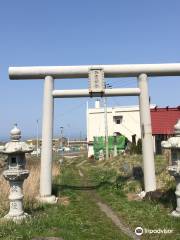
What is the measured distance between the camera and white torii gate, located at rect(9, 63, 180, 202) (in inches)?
521

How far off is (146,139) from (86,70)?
10.9ft

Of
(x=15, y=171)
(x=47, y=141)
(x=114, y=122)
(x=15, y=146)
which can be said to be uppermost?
(x=114, y=122)

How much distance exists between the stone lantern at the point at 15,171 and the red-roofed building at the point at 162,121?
2331 centimetres

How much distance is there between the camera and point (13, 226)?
28.4ft

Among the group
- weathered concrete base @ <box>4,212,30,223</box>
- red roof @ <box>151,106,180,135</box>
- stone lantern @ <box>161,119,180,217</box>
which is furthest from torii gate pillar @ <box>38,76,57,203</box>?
red roof @ <box>151,106,180,135</box>

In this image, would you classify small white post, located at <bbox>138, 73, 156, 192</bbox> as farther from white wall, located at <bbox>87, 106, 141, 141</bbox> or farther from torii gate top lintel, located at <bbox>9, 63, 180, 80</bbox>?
white wall, located at <bbox>87, 106, 141, 141</bbox>

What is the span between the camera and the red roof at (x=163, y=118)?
33156 mm

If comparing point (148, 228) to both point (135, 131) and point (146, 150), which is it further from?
point (135, 131)

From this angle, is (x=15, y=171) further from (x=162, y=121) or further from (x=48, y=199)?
(x=162, y=121)

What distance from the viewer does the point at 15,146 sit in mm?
10148

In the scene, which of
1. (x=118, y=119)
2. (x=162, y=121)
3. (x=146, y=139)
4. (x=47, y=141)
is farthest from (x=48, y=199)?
(x=118, y=119)

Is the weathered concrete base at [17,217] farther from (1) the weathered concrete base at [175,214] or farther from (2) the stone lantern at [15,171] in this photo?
(1) the weathered concrete base at [175,214]

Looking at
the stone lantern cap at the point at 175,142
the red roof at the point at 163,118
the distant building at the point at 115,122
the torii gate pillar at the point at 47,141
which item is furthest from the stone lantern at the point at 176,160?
the distant building at the point at 115,122

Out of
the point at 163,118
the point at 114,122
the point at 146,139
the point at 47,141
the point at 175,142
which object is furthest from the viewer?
the point at 114,122
